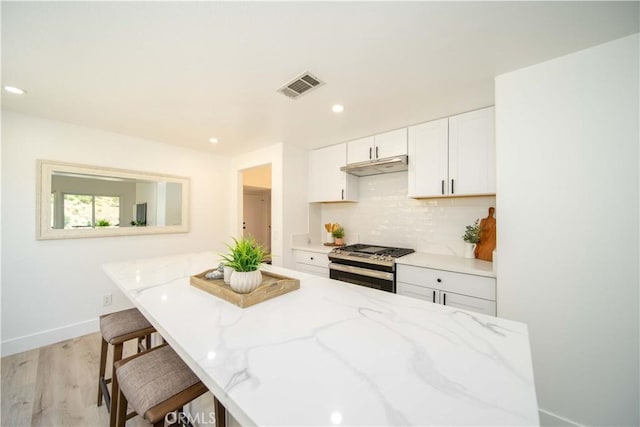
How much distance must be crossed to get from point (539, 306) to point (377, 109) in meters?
1.87

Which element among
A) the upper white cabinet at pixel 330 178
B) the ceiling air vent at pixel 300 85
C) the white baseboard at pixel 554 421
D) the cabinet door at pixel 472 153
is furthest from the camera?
the upper white cabinet at pixel 330 178

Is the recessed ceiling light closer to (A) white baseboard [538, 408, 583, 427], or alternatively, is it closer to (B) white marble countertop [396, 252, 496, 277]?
(B) white marble countertop [396, 252, 496, 277]

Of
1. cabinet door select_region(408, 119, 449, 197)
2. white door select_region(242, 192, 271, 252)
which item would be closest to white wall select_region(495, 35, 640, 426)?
cabinet door select_region(408, 119, 449, 197)

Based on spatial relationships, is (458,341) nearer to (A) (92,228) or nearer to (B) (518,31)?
(B) (518,31)

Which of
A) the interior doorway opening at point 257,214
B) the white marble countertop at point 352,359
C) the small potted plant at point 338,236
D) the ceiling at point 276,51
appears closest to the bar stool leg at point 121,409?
the white marble countertop at point 352,359

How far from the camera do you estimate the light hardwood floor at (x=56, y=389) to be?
1534 mm

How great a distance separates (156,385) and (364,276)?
1891 mm

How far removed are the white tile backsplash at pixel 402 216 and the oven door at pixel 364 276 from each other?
70 centimetres

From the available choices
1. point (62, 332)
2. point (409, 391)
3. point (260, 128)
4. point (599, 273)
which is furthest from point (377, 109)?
point (62, 332)

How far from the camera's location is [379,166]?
2688 mm

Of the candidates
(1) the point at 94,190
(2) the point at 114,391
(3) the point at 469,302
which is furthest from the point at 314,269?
(1) the point at 94,190

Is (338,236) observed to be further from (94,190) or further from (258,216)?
(258,216)

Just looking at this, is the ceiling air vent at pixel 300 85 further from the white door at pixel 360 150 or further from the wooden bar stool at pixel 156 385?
the wooden bar stool at pixel 156 385

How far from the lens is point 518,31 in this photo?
126 cm
